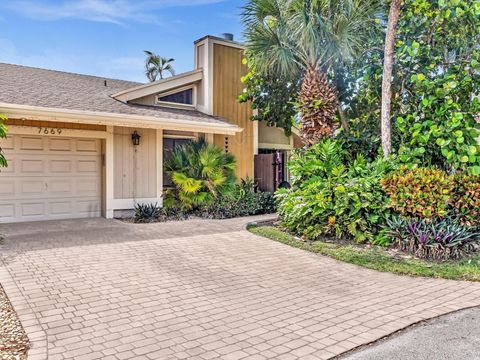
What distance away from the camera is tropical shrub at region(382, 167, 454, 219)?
25.6ft

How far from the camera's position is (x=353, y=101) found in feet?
39.5

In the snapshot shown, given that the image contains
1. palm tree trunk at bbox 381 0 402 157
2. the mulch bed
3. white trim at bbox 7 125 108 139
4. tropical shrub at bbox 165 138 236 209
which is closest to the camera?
the mulch bed

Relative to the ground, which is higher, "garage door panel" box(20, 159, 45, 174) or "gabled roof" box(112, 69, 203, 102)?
"gabled roof" box(112, 69, 203, 102)

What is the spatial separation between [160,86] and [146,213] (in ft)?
14.9

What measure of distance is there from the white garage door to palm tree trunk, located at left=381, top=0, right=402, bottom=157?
845cm

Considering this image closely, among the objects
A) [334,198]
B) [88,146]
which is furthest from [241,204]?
[88,146]

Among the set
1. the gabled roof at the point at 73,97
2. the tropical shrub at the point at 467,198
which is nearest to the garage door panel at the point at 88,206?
the gabled roof at the point at 73,97

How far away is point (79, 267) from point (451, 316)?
5.66 meters

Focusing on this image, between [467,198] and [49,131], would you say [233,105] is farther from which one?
[467,198]

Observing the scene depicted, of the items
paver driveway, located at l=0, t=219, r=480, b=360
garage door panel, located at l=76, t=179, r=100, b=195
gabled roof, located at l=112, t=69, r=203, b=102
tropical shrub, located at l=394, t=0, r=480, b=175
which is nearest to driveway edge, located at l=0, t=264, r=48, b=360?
paver driveway, located at l=0, t=219, r=480, b=360

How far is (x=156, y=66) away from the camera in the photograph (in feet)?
112

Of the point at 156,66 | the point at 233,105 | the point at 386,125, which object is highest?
the point at 156,66

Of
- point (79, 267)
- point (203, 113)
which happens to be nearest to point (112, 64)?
point (203, 113)

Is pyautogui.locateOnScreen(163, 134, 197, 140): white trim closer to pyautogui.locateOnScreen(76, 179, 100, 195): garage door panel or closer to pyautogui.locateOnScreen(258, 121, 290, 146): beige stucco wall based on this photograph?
pyautogui.locateOnScreen(76, 179, 100, 195): garage door panel
